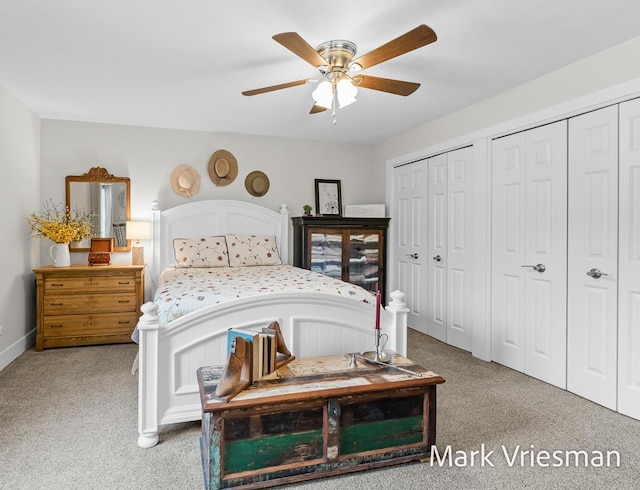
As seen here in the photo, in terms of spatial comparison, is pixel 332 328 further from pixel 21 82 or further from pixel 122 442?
pixel 21 82

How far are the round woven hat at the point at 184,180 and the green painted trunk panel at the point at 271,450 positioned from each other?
12.0 ft

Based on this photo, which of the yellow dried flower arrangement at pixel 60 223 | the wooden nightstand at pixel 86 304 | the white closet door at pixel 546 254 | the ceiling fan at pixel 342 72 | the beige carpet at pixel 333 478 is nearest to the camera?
the beige carpet at pixel 333 478

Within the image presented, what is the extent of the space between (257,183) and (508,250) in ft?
9.82

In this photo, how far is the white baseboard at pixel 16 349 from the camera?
11.8ft

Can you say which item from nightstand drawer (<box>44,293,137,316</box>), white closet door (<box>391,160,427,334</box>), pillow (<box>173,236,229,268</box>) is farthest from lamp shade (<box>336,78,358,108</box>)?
nightstand drawer (<box>44,293,137,316</box>)

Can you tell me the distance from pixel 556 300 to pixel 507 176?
3.62 feet

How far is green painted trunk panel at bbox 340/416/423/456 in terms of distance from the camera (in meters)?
2.00

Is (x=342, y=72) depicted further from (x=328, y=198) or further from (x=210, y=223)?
(x=328, y=198)

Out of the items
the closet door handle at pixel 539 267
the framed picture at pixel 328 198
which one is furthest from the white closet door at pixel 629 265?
the framed picture at pixel 328 198

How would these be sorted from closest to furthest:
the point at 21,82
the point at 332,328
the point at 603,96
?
1. the point at 332,328
2. the point at 603,96
3. the point at 21,82

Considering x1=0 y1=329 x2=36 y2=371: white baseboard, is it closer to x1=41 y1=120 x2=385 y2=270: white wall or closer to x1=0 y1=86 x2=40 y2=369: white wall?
x1=0 y1=86 x2=40 y2=369: white wall

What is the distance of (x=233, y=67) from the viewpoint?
3.11 meters

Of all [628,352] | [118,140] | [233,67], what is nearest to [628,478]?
[628,352]

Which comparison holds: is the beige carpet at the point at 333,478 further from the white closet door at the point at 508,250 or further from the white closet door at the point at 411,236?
the white closet door at the point at 411,236
